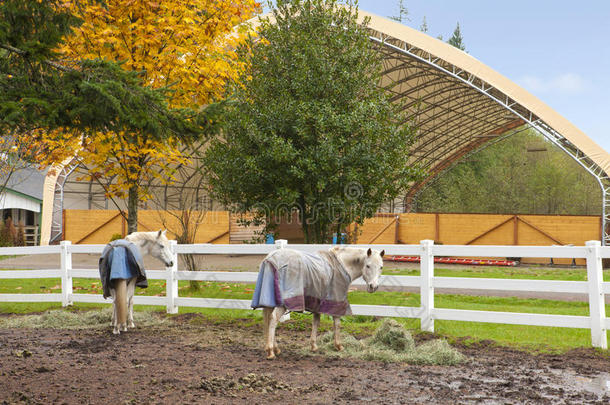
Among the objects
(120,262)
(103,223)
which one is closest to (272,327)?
(120,262)

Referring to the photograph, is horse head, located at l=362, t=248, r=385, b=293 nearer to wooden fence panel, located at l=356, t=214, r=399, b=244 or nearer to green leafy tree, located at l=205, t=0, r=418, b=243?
green leafy tree, located at l=205, t=0, r=418, b=243

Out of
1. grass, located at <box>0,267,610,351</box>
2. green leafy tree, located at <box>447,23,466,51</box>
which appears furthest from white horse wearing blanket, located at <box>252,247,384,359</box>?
green leafy tree, located at <box>447,23,466,51</box>

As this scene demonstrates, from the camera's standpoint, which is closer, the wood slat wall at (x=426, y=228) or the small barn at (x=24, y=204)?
the wood slat wall at (x=426, y=228)

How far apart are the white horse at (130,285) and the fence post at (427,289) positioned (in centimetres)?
394

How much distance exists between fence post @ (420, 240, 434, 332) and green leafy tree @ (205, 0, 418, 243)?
4274 mm

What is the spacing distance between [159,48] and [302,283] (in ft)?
20.9

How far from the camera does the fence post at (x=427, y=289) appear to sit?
8188 mm

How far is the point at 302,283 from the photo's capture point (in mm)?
6707

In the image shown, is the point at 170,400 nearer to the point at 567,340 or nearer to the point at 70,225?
the point at 567,340

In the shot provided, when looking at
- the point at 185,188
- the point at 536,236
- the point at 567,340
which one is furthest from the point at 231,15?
the point at 185,188

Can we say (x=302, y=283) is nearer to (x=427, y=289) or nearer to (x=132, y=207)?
(x=427, y=289)

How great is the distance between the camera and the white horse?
845 cm

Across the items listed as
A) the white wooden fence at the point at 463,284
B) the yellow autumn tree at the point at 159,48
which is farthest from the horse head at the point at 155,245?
the yellow autumn tree at the point at 159,48

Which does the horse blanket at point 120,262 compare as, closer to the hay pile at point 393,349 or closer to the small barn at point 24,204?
the hay pile at point 393,349
